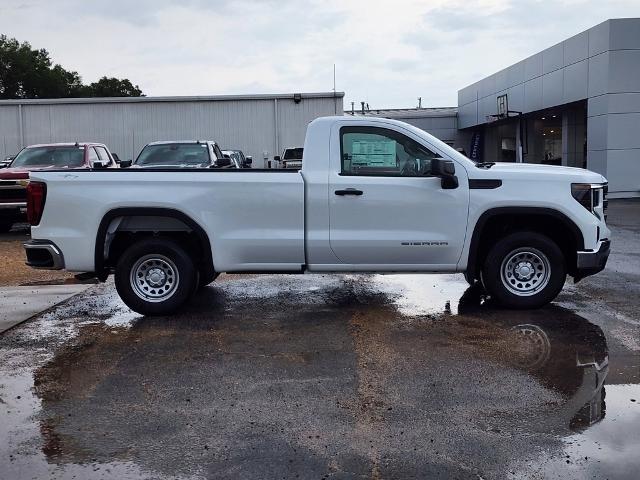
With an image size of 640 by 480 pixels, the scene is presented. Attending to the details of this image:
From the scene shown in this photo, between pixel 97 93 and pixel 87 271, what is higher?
pixel 97 93

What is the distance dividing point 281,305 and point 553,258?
10.3ft

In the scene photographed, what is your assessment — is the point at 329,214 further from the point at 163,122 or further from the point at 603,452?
the point at 163,122

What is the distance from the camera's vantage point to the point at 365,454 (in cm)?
409

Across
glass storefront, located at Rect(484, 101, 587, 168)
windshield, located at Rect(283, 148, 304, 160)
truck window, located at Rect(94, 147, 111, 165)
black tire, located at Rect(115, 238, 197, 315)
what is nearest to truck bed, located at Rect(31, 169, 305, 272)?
black tire, located at Rect(115, 238, 197, 315)

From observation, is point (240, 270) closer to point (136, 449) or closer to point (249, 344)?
point (249, 344)

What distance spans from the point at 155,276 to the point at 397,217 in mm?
2704

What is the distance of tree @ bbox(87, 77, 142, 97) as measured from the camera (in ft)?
259

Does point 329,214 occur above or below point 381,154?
below

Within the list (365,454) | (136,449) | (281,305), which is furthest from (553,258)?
(136,449)

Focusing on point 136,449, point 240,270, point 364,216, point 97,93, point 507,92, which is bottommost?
point 136,449

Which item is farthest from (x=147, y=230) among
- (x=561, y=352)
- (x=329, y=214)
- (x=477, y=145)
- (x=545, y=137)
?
(x=477, y=145)

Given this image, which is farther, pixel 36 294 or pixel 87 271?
pixel 36 294

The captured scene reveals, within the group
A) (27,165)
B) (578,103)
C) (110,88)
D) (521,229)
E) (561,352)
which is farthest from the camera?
(110,88)

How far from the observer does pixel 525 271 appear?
7543 mm
